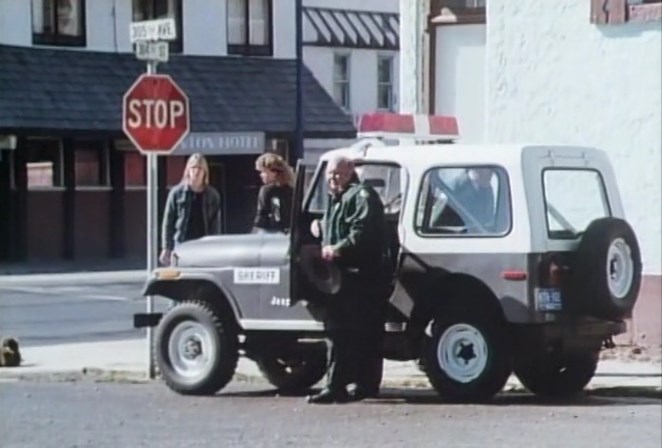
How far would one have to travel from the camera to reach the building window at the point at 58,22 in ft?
16.1

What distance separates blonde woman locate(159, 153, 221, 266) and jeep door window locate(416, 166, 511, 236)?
A: 145cm

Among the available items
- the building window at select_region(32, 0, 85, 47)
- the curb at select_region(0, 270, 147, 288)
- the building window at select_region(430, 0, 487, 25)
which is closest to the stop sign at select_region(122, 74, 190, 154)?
the curb at select_region(0, 270, 147, 288)

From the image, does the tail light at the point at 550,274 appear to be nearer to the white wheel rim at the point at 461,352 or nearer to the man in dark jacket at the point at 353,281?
the white wheel rim at the point at 461,352

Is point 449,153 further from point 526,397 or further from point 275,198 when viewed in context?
point 526,397

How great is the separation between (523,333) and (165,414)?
2.05 metres

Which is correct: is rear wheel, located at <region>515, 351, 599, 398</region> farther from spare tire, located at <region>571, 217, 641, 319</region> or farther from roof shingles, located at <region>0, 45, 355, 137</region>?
roof shingles, located at <region>0, 45, 355, 137</region>

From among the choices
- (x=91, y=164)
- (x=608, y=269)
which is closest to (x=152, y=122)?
(x=91, y=164)

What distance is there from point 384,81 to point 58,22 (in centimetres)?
342

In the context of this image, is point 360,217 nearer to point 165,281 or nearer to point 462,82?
point 165,281

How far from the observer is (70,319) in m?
16.7

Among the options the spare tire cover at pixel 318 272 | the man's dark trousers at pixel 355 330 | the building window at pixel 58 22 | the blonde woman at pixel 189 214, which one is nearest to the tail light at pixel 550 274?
the man's dark trousers at pixel 355 330

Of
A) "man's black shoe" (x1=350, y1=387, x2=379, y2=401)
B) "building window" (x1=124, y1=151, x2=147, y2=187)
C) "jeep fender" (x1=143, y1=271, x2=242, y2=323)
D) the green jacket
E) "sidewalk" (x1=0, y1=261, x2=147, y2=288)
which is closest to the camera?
"sidewalk" (x1=0, y1=261, x2=147, y2=288)

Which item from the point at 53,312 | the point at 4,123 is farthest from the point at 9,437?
the point at 53,312

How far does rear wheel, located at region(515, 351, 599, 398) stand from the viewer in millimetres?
10391
